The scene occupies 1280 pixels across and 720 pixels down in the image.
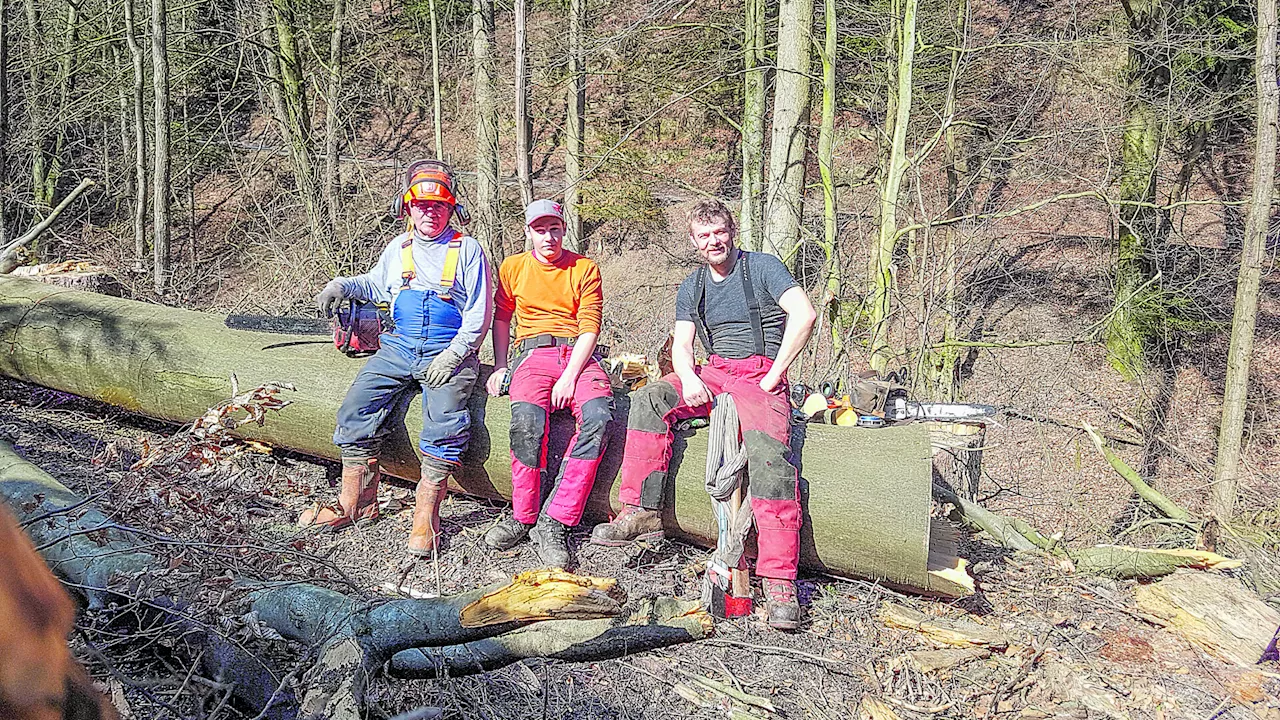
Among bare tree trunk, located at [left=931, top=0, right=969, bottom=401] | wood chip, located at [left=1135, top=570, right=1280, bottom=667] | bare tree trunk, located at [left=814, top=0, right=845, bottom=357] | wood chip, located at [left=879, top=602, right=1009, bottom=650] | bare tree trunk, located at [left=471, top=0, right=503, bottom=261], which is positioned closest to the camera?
wood chip, located at [left=879, top=602, right=1009, bottom=650]

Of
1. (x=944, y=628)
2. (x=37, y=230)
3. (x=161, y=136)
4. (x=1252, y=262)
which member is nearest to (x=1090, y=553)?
(x=944, y=628)

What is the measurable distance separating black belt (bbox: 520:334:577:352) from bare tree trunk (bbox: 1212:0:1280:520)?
6.33 m

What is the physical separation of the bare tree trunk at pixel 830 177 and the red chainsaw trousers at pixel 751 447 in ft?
14.1

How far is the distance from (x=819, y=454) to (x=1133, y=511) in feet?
23.9

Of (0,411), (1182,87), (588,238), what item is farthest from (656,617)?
(588,238)

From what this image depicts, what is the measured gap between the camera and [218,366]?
587 cm

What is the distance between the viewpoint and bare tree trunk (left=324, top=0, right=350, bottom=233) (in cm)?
1306

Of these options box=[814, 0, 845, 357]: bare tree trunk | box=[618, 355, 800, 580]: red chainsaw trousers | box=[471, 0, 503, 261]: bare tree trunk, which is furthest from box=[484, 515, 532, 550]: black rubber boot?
box=[471, 0, 503, 261]: bare tree trunk

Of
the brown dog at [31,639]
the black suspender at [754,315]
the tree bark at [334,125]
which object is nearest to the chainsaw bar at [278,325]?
the black suspender at [754,315]

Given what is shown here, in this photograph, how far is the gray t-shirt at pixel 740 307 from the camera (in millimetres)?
4906

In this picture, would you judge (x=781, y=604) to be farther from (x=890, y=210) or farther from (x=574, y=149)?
(x=574, y=149)

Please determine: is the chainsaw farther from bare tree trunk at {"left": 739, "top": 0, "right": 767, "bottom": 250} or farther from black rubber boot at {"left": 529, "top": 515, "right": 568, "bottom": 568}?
bare tree trunk at {"left": 739, "top": 0, "right": 767, "bottom": 250}

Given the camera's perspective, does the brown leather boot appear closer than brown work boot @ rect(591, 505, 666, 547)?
No

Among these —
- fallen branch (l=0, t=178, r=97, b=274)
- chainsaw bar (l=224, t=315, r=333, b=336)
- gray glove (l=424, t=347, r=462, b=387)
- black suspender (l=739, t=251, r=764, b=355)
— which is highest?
fallen branch (l=0, t=178, r=97, b=274)
